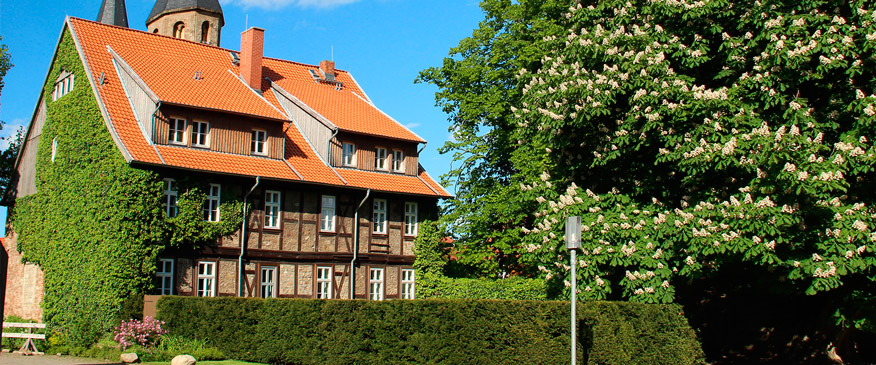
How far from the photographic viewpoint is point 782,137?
13375mm

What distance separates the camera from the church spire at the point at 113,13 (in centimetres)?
5559

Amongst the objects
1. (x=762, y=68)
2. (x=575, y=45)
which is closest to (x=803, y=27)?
(x=762, y=68)

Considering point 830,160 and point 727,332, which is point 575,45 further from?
point 727,332

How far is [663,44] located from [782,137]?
12.7 ft

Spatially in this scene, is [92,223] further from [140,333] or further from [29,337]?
[140,333]

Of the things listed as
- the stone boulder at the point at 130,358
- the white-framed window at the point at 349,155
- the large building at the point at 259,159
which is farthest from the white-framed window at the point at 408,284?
the stone boulder at the point at 130,358

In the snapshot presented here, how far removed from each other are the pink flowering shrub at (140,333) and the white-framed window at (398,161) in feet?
40.3

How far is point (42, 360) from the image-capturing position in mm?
19531

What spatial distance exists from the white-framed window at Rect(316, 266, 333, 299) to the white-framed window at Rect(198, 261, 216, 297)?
3.94m

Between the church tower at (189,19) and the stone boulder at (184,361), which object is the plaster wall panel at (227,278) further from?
the church tower at (189,19)

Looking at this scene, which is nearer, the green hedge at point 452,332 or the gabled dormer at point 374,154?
the green hedge at point 452,332

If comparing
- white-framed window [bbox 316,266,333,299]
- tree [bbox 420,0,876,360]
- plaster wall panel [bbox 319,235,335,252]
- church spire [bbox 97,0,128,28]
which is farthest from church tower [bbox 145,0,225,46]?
tree [bbox 420,0,876,360]

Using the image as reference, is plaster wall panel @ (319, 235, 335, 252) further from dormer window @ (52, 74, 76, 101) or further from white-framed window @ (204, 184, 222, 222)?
dormer window @ (52, 74, 76, 101)

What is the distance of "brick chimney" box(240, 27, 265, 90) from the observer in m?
30.1
